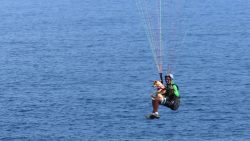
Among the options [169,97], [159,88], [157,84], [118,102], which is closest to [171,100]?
[169,97]

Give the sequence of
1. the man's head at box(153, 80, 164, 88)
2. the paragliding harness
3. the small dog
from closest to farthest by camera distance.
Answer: the man's head at box(153, 80, 164, 88) → the small dog → the paragliding harness

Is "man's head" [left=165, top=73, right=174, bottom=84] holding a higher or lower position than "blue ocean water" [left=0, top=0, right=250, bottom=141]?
higher

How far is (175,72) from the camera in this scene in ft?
613

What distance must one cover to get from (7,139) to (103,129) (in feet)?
60.4

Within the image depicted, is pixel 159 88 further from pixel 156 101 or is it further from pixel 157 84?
pixel 156 101

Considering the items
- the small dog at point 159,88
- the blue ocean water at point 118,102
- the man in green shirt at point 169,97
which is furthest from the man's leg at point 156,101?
the blue ocean water at point 118,102

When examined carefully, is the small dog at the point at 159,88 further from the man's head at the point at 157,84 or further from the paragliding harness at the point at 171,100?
the paragliding harness at the point at 171,100

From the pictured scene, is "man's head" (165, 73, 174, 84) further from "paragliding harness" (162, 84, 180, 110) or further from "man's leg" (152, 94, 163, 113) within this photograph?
"man's leg" (152, 94, 163, 113)

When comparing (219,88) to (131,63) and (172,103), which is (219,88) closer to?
(131,63)

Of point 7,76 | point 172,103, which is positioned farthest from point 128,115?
point 172,103

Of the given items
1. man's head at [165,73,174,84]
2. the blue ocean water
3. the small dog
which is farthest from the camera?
the blue ocean water

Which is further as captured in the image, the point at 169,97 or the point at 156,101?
the point at 169,97

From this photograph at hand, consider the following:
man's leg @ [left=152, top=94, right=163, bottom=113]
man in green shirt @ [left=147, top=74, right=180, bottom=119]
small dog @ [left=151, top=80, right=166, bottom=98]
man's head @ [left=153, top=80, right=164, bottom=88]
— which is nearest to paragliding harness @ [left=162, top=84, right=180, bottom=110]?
man in green shirt @ [left=147, top=74, right=180, bottom=119]

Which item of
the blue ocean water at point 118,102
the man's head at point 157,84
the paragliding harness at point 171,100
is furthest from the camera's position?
the blue ocean water at point 118,102
